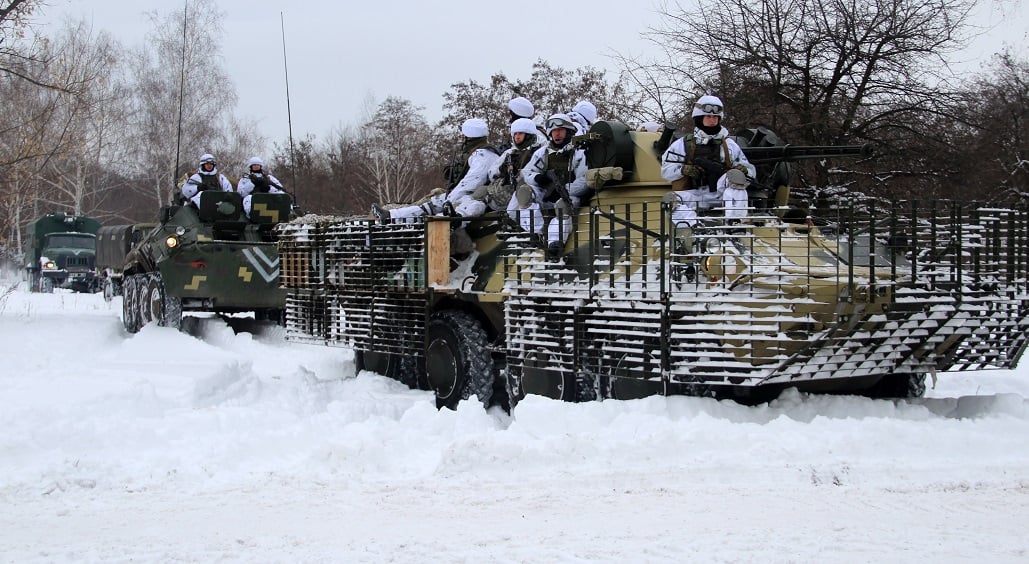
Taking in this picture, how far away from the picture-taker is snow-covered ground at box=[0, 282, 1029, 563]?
5262 mm

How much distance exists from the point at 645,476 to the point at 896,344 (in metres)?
2.43

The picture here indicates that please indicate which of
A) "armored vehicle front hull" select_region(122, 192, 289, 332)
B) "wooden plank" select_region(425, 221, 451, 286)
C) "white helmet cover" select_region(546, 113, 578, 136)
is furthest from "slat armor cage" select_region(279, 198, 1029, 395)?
"armored vehicle front hull" select_region(122, 192, 289, 332)

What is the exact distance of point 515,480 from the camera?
6625 mm

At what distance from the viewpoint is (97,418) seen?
313 inches

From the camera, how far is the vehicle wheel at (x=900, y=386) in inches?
359

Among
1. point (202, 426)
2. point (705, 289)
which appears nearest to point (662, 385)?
A: point (705, 289)

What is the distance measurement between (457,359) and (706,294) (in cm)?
309

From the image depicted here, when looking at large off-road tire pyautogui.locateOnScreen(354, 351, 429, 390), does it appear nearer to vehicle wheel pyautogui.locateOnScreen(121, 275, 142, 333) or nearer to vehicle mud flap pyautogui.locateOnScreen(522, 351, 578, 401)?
vehicle mud flap pyautogui.locateOnScreen(522, 351, 578, 401)

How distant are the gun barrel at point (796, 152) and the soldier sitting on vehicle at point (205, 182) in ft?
32.9

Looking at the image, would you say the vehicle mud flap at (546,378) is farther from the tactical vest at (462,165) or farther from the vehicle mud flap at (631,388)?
the tactical vest at (462,165)

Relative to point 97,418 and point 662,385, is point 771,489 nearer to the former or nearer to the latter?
point 662,385

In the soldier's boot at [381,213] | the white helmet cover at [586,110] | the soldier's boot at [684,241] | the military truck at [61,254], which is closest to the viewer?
the soldier's boot at [684,241]

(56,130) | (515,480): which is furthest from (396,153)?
(515,480)

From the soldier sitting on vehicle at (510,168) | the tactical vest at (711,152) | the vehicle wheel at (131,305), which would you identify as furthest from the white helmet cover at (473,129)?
the vehicle wheel at (131,305)
